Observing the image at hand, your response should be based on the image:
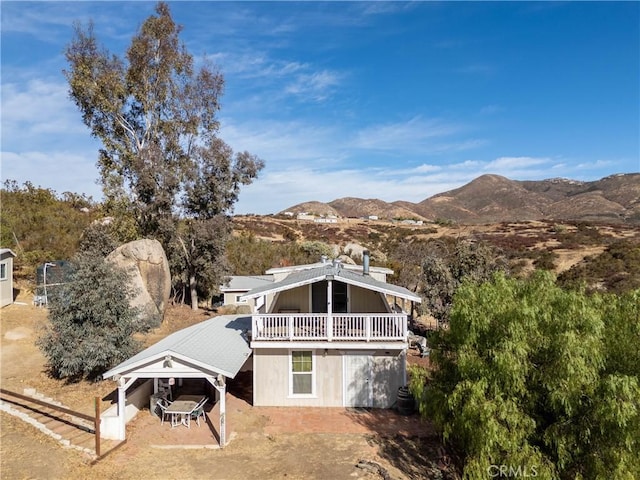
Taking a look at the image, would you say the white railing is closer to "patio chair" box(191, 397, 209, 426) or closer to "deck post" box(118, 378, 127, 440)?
"patio chair" box(191, 397, 209, 426)

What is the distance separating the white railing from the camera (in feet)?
49.3

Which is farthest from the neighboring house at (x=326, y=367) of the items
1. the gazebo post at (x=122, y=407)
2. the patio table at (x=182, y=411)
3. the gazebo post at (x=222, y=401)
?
the gazebo post at (x=122, y=407)

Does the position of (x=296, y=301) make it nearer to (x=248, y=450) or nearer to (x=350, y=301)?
(x=350, y=301)

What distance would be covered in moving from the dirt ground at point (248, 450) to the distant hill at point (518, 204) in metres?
86.8

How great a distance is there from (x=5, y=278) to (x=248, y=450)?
73.4 ft

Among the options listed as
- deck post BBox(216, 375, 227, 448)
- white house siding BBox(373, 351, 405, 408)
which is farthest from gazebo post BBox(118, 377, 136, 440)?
white house siding BBox(373, 351, 405, 408)

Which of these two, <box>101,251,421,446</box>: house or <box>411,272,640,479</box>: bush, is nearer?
<box>411,272,640,479</box>: bush

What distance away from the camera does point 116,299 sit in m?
16.9

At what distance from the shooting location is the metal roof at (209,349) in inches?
492

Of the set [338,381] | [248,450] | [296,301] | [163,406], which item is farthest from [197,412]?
[296,301]

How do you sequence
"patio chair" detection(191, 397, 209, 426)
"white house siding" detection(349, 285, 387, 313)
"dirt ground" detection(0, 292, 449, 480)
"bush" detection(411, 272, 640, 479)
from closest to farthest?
"bush" detection(411, 272, 640, 479) < "dirt ground" detection(0, 292, 449, 480) < "patio chair" detection(191, 397, 209, 426) < "white house siding" detection(349, 285, 387, 313)

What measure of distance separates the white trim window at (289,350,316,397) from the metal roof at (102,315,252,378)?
1666 mm

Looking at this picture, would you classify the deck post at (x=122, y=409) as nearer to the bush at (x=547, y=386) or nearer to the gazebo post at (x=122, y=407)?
the gazebo post at (x=122, y=407)

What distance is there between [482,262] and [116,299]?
65.1ft
